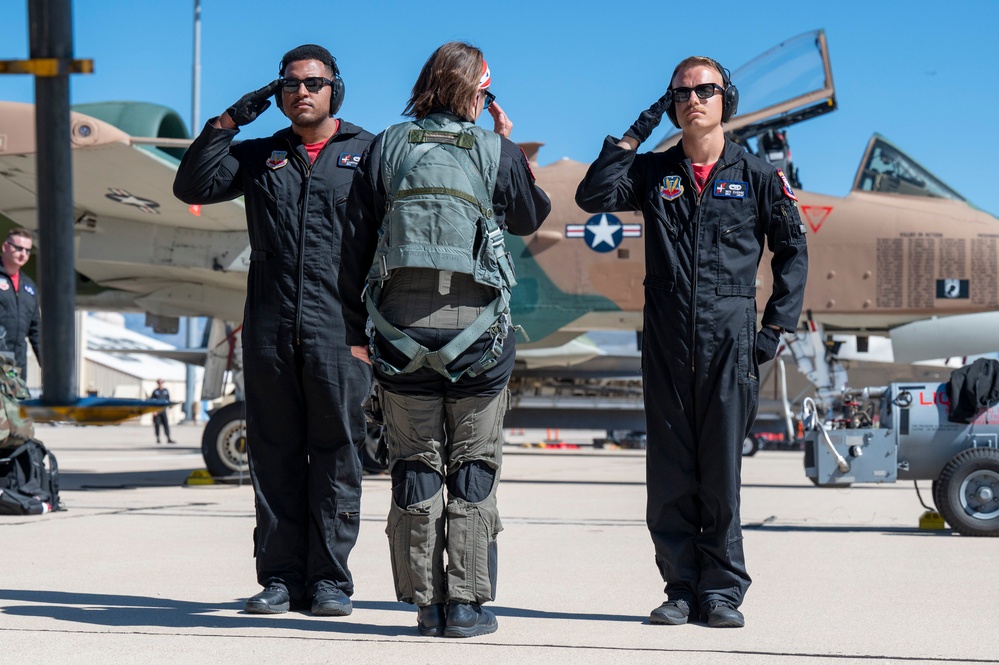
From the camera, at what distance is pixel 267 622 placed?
3.52 meters

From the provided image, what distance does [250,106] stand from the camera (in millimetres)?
3807

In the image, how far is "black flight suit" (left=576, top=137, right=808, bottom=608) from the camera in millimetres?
3666

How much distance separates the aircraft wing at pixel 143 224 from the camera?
A: 9.58m

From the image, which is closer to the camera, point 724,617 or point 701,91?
point 724,617

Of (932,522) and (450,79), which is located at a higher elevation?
(450,79)

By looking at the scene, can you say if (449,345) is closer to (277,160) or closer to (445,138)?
(445,138)

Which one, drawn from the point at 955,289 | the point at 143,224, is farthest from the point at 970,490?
the point at 143,224

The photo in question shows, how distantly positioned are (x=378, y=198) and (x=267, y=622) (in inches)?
56.0

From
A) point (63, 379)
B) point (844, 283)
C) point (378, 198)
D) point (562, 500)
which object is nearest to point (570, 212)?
point (844, 283)

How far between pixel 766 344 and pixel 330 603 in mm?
1729

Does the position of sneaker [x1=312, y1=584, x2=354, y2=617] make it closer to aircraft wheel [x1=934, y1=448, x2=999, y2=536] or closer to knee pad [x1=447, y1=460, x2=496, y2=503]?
knee pad [x1=447, y1=460, x2=496, y2=503]

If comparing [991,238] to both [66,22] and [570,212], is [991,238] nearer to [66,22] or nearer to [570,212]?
[570,212]

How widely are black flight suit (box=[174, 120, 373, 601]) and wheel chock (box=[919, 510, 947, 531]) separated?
4.57m

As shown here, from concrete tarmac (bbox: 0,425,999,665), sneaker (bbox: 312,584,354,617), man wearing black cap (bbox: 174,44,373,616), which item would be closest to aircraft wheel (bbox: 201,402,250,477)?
concrete tarmac (bbox: 0,425,999,665)
